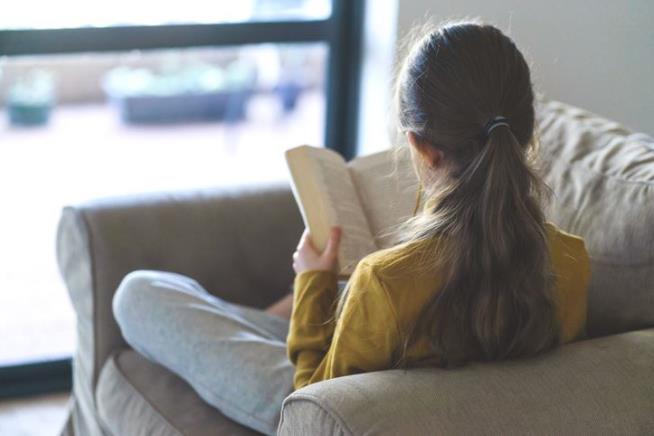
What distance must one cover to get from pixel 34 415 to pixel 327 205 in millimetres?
1157

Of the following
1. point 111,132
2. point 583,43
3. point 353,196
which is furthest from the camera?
point 111,132

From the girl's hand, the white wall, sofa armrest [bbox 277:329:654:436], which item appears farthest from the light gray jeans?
the white wall

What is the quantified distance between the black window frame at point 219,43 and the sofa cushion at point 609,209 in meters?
0.98

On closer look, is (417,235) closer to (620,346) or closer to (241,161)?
(620,346)

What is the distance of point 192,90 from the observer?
2.59 metres

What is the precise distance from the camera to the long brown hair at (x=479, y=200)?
3.99ft

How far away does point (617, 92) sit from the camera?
2287 mm

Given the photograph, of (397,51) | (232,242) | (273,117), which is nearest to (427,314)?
(232,242)

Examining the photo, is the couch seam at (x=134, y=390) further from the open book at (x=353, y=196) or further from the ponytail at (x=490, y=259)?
the ponytail at (x=490, y=259)

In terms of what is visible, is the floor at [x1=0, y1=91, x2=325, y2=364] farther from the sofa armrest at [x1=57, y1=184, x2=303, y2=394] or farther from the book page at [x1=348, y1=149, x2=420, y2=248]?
the book page at [x1=348, y1=149, x2=420, y2=248]

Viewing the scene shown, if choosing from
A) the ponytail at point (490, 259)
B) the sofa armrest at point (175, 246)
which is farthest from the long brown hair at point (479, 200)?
the sofa armrest at point (175, 246)

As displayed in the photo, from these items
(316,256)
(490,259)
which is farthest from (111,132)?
(490,259)

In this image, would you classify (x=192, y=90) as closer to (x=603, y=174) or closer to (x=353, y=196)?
(x=353, y=196)

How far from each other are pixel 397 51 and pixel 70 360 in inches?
46.9
